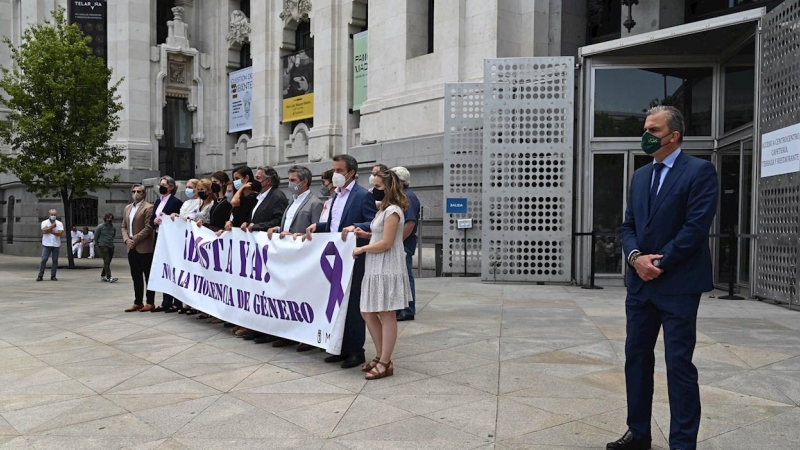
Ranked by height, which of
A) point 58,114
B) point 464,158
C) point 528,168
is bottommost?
point 528,168

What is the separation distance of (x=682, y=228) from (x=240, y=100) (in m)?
29.2

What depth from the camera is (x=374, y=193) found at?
752 cm

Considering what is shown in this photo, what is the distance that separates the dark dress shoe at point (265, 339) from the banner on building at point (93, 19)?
1066 inches

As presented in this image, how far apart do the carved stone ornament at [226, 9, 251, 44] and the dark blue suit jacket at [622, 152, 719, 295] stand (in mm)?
29214

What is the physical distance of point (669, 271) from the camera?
421cm

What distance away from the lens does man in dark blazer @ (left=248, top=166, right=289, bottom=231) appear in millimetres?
8469

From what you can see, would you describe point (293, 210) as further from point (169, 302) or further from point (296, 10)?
point (296, 10)

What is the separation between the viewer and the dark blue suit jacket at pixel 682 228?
412 centimetres

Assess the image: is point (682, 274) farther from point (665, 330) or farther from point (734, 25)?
point (734, 25)

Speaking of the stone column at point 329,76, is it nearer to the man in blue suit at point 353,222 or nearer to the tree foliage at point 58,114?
the tree foliage at point 58,114

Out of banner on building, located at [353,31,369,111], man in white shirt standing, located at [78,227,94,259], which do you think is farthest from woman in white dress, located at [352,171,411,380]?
man in white shirt standing, located at [78,227,94,259]

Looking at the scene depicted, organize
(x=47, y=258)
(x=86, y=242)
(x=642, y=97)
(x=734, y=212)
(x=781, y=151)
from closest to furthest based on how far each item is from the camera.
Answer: (x=781, y=151), (x=734, y=212), (x=642, y=97), (x=47, y=258), (x=86, y=242)

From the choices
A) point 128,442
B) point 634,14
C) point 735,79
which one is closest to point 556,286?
point 735,79

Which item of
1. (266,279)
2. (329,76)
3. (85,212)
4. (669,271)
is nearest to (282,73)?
(329,76)
